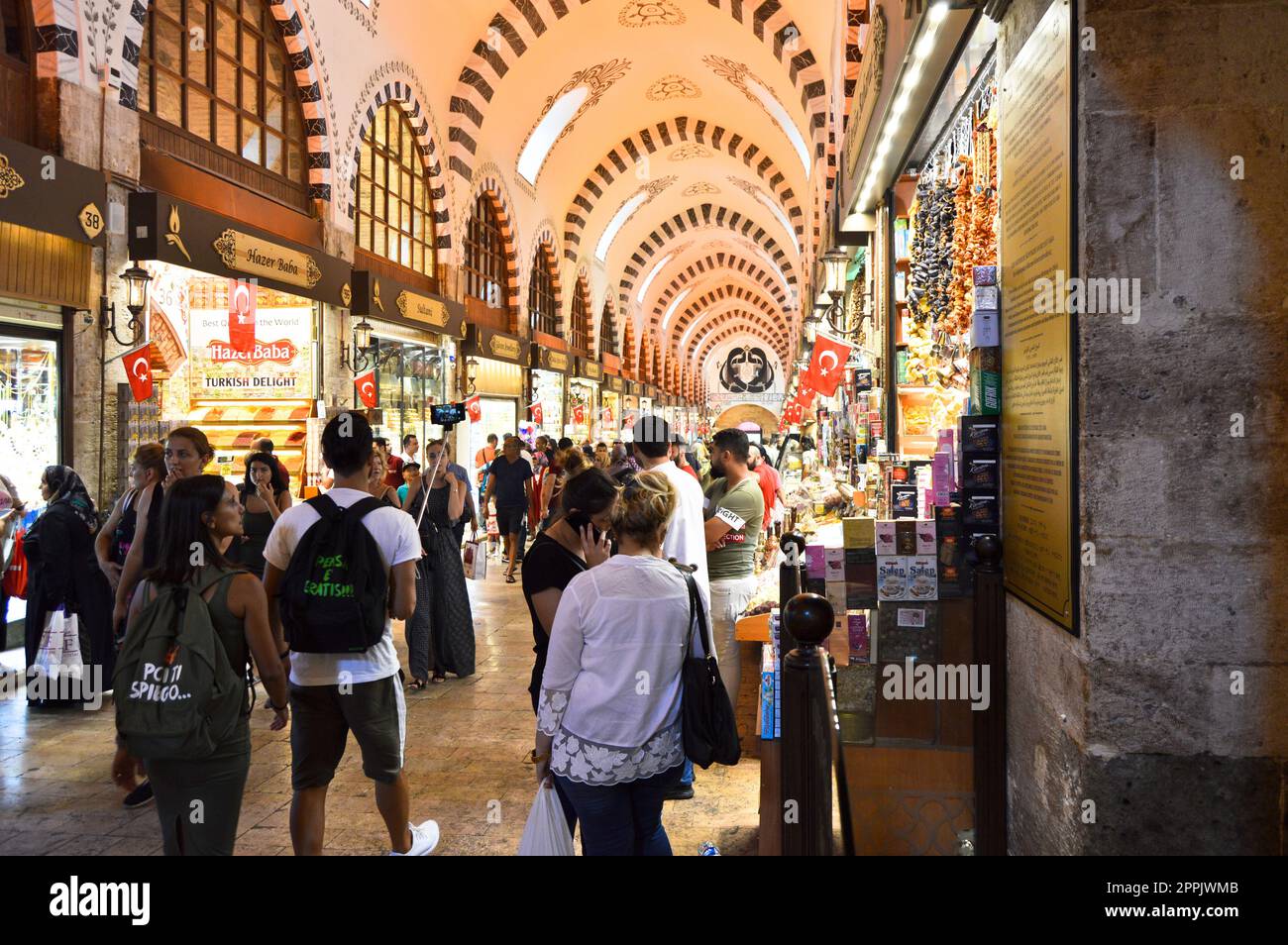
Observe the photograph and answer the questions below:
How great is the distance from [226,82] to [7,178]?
3.02 meters

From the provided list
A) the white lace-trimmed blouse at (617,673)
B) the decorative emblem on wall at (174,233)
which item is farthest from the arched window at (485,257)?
the white lace-trimmed blouse at (617,673)

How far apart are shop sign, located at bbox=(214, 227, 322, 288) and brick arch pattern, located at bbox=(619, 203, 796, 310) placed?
15.8m

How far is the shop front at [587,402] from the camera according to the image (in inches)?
749

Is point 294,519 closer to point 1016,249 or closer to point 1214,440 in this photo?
point 1016,249

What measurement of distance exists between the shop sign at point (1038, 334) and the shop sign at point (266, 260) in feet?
18.8

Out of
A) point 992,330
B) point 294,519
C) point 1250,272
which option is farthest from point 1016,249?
point 294,519

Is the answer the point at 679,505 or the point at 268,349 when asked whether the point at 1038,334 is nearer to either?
the point at 679,505

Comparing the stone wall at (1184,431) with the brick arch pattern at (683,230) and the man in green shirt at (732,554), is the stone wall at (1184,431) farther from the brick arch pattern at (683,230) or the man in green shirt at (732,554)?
the brick arch pattern at (683,230)

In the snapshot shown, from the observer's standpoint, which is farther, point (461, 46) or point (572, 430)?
point (572, 430)

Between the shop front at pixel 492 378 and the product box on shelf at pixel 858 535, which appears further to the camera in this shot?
the shop front at pixel 492 378

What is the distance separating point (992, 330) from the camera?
2742 mm

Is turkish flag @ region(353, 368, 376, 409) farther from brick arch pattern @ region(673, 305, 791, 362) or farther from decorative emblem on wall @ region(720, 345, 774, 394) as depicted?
decorative emblem on wall @ region(720, 345, 774, 394)

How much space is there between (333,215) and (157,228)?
3.00 meters

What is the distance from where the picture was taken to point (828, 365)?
7113 mm
